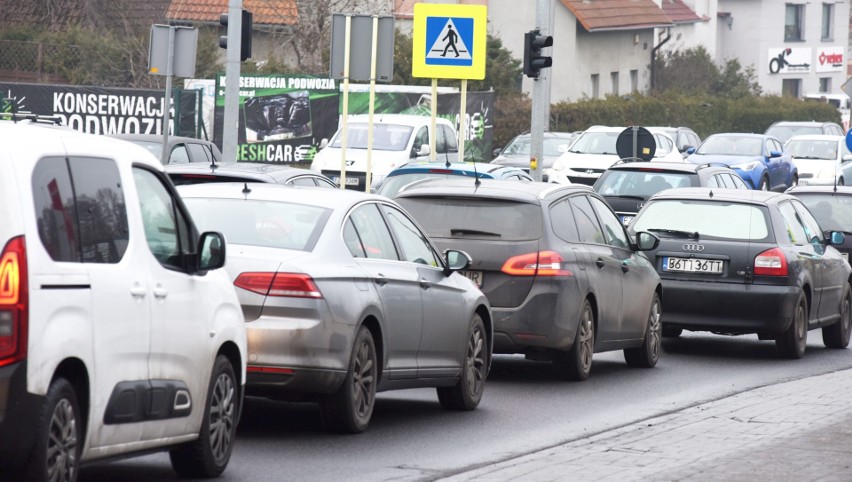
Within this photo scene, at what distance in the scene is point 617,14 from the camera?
62.0 metres

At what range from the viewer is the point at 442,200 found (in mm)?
13031

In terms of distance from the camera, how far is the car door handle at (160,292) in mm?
7371

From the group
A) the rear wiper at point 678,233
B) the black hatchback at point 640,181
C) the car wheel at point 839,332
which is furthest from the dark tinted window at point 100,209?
the black hatchback at point 640,181

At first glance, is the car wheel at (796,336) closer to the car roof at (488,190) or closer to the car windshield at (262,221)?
the car roof at (488,190)

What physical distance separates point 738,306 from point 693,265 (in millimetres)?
590

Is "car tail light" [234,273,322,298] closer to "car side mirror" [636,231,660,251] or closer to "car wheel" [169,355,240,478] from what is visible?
"car wheel" [169,355,240,478]

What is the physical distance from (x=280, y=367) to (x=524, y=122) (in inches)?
1529

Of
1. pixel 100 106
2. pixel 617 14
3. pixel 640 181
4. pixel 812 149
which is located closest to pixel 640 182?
pixel 640 181

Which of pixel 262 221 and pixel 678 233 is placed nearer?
pixel 262 221

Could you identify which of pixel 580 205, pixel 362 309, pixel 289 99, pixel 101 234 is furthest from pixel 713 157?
pixel 101 234

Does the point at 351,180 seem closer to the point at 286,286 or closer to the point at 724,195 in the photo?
the point at 724,195

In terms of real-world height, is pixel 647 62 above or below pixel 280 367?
above

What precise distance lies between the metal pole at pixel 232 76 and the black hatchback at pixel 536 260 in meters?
11.3

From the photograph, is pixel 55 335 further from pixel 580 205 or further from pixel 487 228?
pixel 580 205
